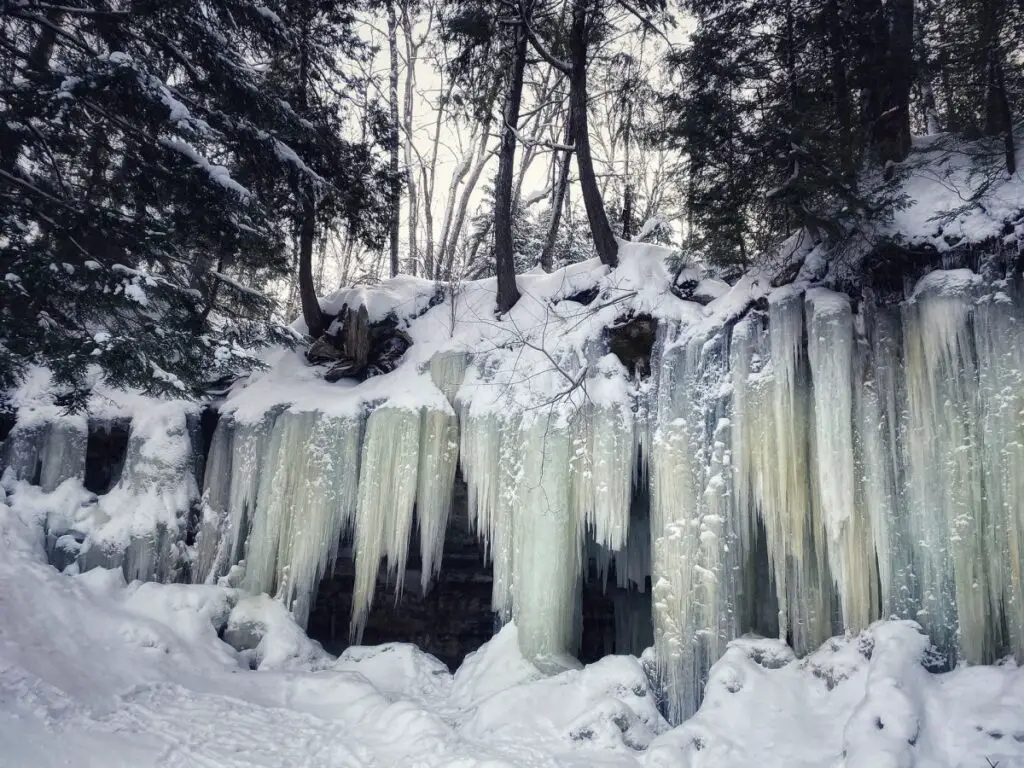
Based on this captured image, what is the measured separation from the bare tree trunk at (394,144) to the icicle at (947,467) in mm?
6640

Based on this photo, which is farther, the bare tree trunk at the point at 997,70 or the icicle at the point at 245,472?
the icicle at the point at 245,472

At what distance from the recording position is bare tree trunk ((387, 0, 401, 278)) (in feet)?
30.2

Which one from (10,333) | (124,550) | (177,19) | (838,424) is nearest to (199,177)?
(177,19)

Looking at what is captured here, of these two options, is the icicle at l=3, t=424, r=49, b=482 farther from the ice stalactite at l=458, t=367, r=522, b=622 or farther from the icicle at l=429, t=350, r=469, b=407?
the ice stalactite at l=458, t=367, r=522, b=622

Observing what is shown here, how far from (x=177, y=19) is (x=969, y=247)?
7.09 metres

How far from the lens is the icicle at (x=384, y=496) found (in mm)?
6957

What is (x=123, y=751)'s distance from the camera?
14.9 feet

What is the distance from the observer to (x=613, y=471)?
6250 mm

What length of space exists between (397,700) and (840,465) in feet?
14.5

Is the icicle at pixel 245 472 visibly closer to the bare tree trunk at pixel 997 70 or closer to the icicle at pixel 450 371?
the icicle at pixel 450 371

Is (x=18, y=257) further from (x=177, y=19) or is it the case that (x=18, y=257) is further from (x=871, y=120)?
(x=871, y=120)

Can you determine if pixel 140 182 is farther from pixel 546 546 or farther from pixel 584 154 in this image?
pixel 546 546

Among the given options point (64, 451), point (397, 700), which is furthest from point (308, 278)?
point (397, 700)

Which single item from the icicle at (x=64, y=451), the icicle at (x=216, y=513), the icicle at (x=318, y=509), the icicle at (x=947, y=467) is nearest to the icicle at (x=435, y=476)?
the icicle at (x=318, y=509)
